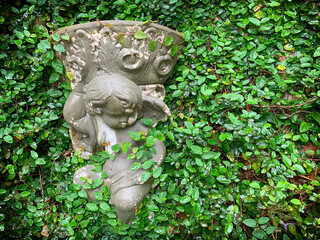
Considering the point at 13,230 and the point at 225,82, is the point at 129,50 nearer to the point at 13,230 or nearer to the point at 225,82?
the point at 225,82

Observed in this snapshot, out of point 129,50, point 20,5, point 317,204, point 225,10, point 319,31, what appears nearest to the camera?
point 129,50

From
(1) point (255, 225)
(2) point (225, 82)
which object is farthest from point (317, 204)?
(2) point (225, 82)

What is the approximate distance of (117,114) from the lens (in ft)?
4.12

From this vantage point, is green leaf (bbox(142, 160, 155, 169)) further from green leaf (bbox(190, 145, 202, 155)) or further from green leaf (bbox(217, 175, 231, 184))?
green leaf (bbox(217, 175, 231, 184))

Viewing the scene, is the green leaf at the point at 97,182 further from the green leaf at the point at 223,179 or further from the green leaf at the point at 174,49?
the green leaf at the point at 174,49

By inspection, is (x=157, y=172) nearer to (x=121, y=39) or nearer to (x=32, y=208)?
(x=121, y=39)

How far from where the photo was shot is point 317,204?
4.39 feet

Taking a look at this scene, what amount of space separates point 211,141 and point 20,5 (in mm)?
1729

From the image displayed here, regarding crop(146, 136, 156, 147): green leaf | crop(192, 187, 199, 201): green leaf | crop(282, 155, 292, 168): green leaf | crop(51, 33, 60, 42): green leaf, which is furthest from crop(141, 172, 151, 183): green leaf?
crop(51, 33, 60, 42): green leaf

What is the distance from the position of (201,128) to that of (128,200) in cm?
64

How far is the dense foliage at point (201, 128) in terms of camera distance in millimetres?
1291

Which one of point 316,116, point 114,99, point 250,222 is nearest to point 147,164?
point 114,99

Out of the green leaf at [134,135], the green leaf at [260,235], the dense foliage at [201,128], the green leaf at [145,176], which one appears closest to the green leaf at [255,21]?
the dense foliage at [201,128]

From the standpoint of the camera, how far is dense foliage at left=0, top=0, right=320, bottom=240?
1291mm
